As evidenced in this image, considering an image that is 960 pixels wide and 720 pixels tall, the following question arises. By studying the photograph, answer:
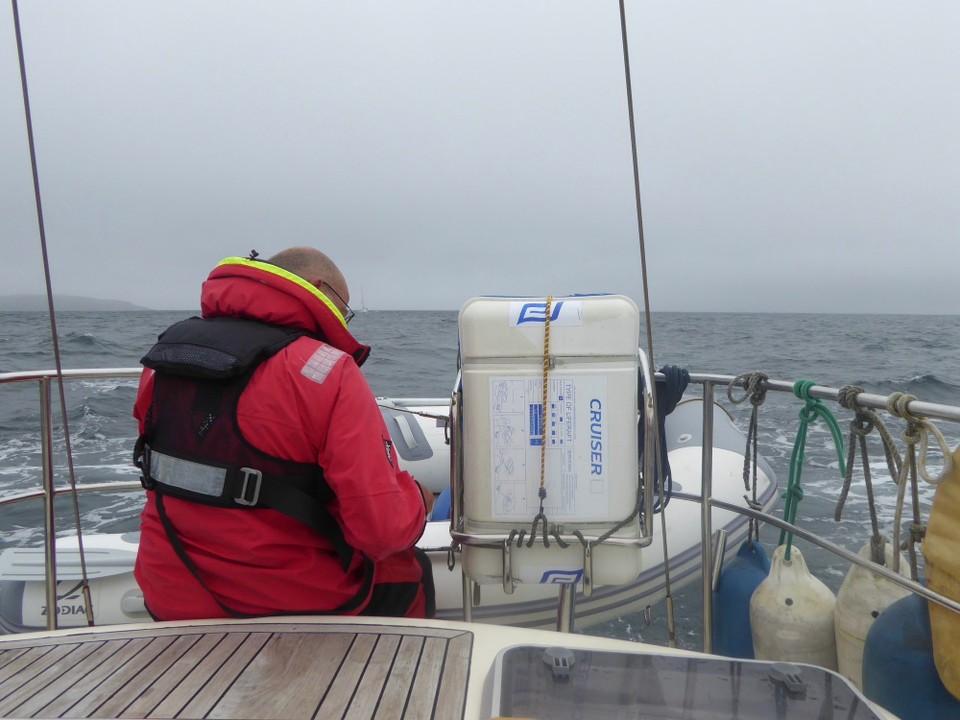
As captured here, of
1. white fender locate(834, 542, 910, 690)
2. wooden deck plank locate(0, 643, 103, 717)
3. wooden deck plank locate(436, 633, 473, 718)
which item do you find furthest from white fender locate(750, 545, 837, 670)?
wooden deck plank locate(0, 643, 103, 717)

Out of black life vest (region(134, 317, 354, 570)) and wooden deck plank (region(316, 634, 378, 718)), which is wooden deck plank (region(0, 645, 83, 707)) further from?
wooden deck plank (region(316, 634, 378, 718))

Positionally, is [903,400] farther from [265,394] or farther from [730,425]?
[730,425]

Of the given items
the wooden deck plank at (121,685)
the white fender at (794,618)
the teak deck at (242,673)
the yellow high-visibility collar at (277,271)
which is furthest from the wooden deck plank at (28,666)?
the white fender at (794,618)

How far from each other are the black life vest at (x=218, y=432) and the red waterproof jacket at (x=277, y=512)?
3cm

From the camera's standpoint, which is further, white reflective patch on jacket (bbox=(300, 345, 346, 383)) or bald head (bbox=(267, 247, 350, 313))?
bald head (bbox=(267, 247, 350, 313))

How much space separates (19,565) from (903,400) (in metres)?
2.97

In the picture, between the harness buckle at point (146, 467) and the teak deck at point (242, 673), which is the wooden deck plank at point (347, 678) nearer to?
the teak deck at point (242, 673)

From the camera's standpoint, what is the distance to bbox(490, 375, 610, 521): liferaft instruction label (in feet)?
5.48

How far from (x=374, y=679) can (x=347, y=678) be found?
0.05 metres

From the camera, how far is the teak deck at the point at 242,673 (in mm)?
1172

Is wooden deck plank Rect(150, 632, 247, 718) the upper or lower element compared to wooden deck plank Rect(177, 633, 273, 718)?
upper

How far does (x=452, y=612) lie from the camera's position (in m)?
2.60

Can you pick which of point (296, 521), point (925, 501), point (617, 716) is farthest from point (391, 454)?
point (925, 501)

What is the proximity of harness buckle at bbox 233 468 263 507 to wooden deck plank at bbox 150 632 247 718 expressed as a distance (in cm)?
27
